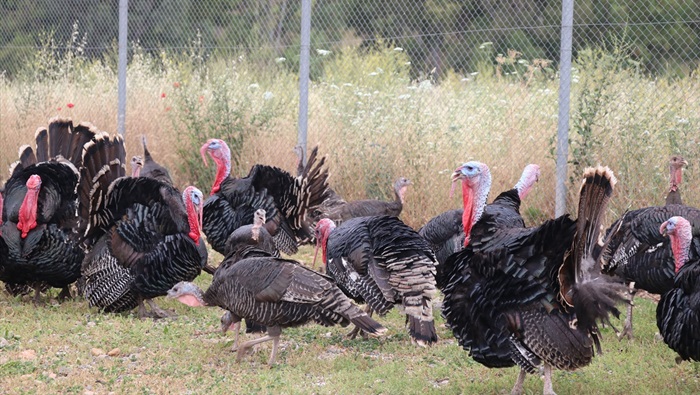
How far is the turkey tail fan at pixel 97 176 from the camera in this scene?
7.23m

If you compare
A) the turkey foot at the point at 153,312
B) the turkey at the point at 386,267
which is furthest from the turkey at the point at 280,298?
the turkey foot at the point at 153,312

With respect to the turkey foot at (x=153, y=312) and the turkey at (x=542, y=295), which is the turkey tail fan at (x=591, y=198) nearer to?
the turkey at (x=542, y=295)

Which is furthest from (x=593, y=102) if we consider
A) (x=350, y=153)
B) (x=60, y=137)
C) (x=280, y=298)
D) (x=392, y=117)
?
(x=60, y=137)

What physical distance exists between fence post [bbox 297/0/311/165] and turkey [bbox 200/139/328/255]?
4.45 ft

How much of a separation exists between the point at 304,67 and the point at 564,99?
290 cm

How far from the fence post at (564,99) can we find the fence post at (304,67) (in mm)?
2723

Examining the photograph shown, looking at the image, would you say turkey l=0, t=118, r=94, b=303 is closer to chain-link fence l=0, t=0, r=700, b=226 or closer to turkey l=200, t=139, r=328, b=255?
turkey l=200, t=139, r=328, b=255

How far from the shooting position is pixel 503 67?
386 inches

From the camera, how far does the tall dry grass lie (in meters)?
8.32

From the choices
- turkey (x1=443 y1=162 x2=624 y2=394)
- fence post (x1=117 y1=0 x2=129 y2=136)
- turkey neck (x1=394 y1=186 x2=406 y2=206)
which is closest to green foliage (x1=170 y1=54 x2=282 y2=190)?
fence post (x1=117 y1=0 x2=129 y2=136)

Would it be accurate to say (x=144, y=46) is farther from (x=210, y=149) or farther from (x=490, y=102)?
(x=490, y=102)

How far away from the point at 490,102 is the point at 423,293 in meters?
3.82

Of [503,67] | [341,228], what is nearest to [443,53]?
[503,67]

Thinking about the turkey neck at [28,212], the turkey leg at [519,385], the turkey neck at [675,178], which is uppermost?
the turkey neck at [28,212]
